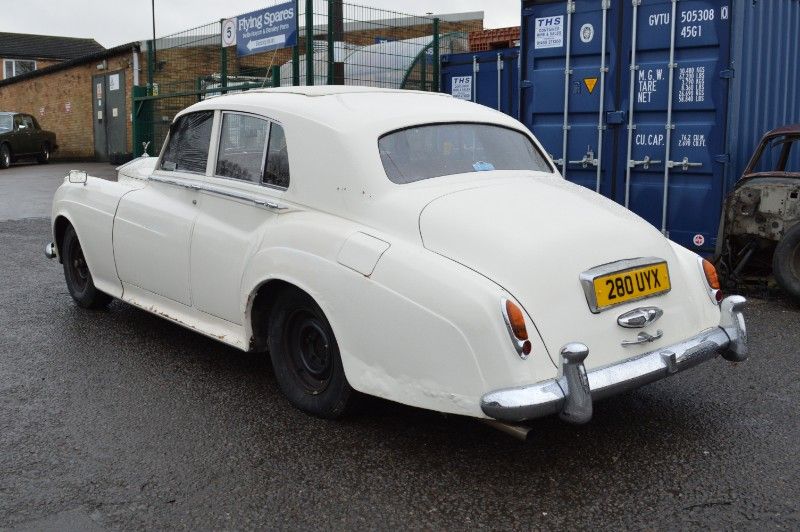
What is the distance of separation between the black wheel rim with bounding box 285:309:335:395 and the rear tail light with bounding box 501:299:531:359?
111 centimetres

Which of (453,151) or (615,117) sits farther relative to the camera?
(615,117)

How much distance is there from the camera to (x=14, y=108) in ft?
112

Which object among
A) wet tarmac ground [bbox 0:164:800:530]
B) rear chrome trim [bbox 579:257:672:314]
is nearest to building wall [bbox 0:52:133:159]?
wet tarmac ground [bbox 0:164:800:530]

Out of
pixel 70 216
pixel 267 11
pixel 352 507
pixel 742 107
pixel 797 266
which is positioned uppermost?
pixel 267 11

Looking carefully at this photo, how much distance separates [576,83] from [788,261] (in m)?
3.17

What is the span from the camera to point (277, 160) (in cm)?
471

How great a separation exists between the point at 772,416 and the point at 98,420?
11.5 feet

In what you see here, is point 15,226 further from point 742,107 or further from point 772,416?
point 772,416

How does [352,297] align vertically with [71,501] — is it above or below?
above

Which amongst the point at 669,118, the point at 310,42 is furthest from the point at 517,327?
the point at 310,42

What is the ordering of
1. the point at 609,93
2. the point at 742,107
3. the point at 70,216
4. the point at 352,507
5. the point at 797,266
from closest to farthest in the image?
the point at 352,507 < the point at 70,216 < the point at 797,266 < the point at 742,107 < the point at 609,93

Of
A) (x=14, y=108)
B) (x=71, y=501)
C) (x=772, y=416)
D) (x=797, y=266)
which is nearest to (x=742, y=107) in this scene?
(x=797, y=266)

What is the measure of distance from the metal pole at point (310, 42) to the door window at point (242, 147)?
651cm

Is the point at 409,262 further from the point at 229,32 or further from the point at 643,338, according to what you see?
the point at 229,32
